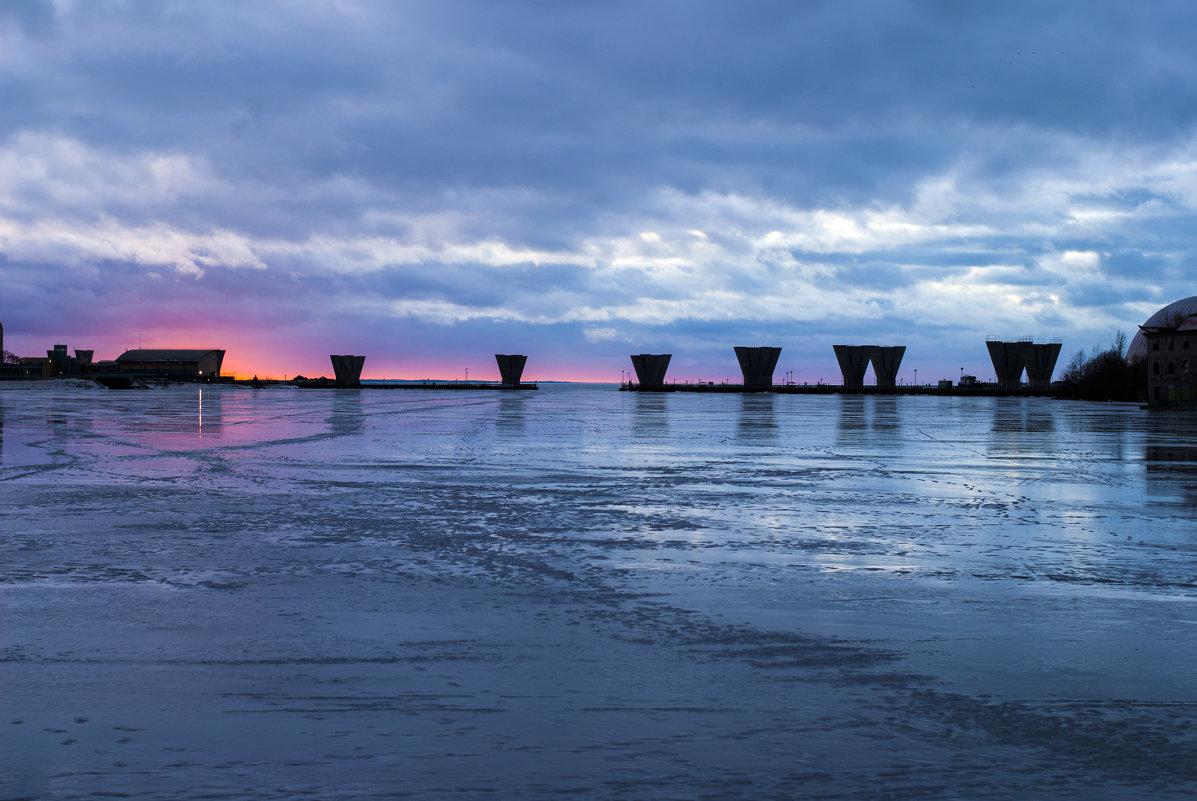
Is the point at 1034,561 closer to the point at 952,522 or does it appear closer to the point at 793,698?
the point at 952,522

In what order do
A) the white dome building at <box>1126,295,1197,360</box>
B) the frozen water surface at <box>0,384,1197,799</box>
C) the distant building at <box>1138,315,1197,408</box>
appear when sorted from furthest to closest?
the white dome building at <box>1126,295,1197,360</box>, the distant building at <box>1138,315,1197,408</box>, the frozen water surface at <box>0,384,1197,799</box>

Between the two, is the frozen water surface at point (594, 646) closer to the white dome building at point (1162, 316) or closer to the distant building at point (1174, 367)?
the distant building at point (1174, 367)

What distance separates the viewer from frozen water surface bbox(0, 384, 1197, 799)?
13.6 feet

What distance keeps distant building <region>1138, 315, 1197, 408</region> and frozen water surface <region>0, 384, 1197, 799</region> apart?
6650 cm

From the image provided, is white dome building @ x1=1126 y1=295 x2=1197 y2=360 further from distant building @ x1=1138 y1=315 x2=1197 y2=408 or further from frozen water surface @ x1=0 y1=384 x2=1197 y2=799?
frozen water surface @ x1=0 y1=384 x2=1197 y2=799

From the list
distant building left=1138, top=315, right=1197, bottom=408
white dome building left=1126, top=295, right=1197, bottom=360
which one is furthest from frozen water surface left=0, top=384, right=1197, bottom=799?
white dome building left=1126, top=295, right=1197, bottom=360

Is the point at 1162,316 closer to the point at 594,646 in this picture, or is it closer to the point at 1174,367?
the point at 1174,367

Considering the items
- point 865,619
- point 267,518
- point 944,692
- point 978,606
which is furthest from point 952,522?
point 267,518

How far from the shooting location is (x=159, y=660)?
564 centimetres

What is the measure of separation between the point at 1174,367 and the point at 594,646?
7986cm

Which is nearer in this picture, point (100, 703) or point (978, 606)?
point (100, 703)

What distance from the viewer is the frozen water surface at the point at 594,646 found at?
13.6 feet

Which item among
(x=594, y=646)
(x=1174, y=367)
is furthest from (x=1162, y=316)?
(x=594, y=646)

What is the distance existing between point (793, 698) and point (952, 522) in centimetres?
773
